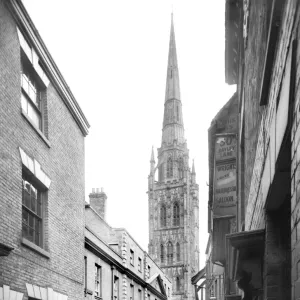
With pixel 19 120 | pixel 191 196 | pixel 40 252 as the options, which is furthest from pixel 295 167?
pixel 191 196

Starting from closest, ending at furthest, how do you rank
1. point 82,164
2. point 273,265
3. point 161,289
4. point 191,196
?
point 273,265, point 82,164, point 161,289, point 191,196

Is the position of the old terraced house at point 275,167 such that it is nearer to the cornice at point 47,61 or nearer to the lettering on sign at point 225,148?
the lettering on sign at point 225,148

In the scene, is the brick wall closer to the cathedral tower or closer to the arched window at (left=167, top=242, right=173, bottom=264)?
the cathedral tower

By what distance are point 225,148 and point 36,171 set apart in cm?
465

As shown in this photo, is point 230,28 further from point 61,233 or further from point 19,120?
point 61,233

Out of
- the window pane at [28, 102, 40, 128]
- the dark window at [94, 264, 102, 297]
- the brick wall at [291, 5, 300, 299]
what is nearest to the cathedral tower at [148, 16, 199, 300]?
the dark window at [94, 264, 102, 297]

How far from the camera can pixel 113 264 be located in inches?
1109

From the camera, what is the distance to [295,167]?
3.37 meters

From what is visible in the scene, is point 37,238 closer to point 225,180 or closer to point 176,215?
point 225,180

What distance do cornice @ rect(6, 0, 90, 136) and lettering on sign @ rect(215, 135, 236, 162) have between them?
15.0 feet

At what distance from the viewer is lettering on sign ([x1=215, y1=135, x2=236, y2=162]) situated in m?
13.1

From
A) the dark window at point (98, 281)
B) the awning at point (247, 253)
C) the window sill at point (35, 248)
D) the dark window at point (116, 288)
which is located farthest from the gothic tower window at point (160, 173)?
the awning at point (247, 253)

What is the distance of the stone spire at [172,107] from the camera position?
111 meters

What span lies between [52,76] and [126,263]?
1997 cm
